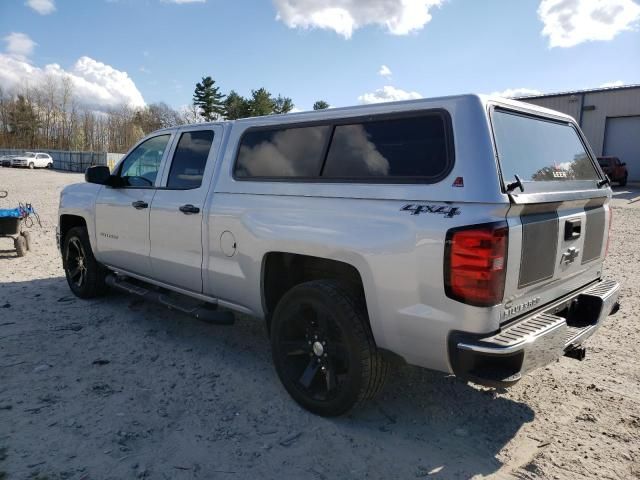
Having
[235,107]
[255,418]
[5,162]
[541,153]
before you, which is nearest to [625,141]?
[541,153]

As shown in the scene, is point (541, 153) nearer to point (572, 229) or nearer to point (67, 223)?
point (572, 229)

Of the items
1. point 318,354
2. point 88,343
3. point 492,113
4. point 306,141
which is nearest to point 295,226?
point 306,141

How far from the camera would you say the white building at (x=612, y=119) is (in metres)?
28.1

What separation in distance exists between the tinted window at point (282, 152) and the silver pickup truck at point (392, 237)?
0.01 meters

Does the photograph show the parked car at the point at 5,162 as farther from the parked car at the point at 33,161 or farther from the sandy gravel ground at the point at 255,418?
the sandy gravel ground at the point at 255,418

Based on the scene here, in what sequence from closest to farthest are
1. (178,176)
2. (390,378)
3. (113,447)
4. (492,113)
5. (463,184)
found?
(463,184) → (492,113) → (113,447) → (390,378) → (178,176)

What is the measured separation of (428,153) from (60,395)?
3.11m

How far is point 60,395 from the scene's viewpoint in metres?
3.48

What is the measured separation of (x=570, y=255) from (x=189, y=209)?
2915 mm

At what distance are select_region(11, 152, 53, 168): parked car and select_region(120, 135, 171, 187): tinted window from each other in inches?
1955

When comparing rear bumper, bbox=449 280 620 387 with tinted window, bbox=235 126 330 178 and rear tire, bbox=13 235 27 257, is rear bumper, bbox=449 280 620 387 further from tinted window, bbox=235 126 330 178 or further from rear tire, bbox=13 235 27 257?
rear tire, bbox=13 235 27 257

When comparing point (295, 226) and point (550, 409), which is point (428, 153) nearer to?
point (295, 226)

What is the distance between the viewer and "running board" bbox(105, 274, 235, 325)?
391 cm

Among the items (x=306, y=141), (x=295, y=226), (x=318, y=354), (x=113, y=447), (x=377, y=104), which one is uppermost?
(x=377, y=104)
